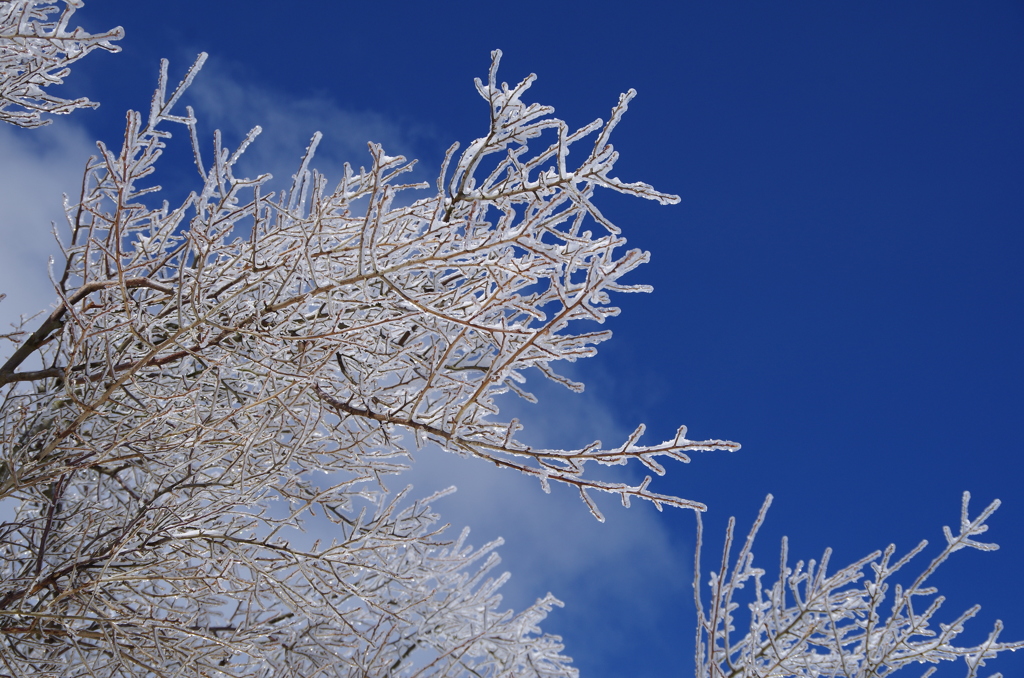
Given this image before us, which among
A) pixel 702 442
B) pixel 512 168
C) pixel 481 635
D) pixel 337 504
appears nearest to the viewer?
pixel 702 442

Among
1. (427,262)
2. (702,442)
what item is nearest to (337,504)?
(427,262)

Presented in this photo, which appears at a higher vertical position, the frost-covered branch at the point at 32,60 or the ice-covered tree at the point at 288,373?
the frost-covered branch at the point at 32,60

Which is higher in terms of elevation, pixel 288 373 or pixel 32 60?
pixel 32 60

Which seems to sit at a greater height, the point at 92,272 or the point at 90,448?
the point at 92,272

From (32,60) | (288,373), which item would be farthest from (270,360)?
(32,60)

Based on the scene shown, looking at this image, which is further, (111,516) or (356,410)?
(111,516)

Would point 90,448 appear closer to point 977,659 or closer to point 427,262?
point 427,262

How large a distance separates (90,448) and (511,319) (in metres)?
2.05

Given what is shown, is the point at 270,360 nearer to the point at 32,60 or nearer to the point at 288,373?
the point at 288,373

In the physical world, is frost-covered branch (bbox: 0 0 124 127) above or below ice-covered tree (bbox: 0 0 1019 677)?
above

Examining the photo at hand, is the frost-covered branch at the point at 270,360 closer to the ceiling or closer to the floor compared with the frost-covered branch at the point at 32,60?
closer to the floor

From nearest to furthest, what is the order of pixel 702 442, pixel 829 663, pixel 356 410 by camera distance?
1. pixel 702 442
2. pixel 356 410
3. pixel 829 663

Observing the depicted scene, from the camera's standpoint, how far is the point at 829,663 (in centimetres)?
377

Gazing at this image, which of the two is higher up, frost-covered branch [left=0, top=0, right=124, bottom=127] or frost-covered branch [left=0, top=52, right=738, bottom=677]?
frost-covered branch [left=0, top=0, right=124, bottom=127]
